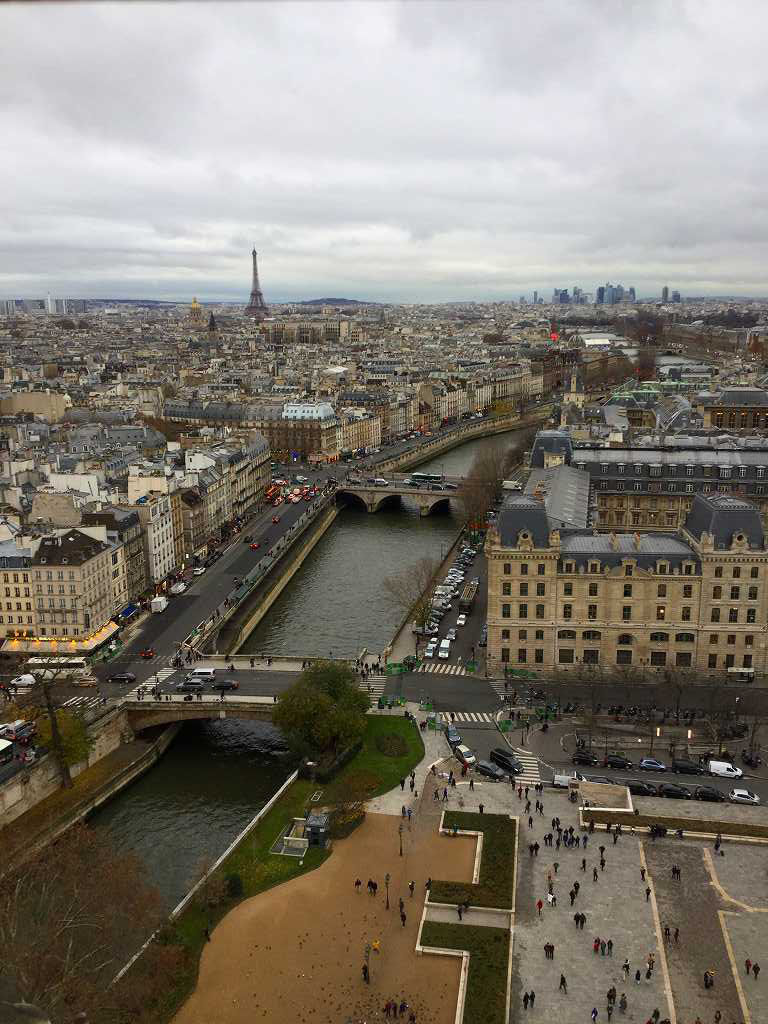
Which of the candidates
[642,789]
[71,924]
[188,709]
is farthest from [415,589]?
[71,924]

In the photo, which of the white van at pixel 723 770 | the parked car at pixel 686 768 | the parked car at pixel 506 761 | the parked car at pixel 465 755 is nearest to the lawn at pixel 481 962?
the parked car at pixel 506 761

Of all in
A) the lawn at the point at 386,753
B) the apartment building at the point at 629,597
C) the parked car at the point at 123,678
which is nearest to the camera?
the lawn at the point at 386,753

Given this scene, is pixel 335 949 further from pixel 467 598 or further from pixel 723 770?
pixel 467 598

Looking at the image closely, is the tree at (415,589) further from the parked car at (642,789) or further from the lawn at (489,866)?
the lawn at (489,866)

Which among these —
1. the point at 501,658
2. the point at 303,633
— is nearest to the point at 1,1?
the point at 501,658

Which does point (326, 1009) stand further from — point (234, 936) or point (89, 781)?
point (89, 781)

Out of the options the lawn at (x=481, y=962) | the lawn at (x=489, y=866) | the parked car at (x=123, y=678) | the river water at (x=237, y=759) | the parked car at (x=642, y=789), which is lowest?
the river water at (x=237, y=759)

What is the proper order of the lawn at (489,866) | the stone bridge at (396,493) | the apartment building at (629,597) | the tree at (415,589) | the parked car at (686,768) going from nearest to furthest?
1. the lawn at (489,866)
2. the parked car at (686,768)
3. the apartment building at (629,597)
4. the tree at (415,589)
5. the stone bridge at (396,493)

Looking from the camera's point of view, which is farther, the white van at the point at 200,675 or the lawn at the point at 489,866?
the white van at the point at 200,675
